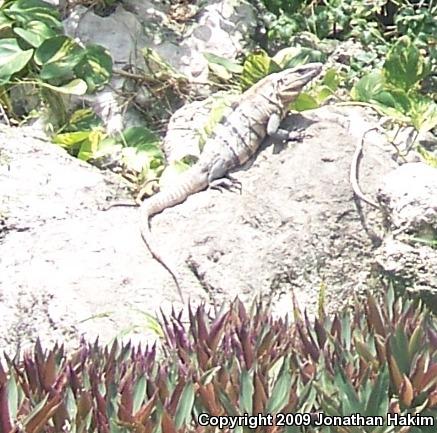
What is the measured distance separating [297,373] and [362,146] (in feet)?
8.21

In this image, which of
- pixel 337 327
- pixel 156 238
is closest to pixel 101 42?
pixel 156 238

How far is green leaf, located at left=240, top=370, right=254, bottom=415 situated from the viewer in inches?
108

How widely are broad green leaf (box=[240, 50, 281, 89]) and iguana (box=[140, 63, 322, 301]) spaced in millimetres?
390

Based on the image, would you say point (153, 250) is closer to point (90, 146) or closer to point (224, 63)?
point (90, 146)

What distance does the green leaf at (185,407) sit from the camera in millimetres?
2725

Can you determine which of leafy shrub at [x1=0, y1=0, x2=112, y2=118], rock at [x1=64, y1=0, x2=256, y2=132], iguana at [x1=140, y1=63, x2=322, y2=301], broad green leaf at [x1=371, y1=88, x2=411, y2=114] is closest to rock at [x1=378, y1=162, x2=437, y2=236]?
iguana at [x1=140, y1=63, x2=322, y2=301]

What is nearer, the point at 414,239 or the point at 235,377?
the point at 235,377

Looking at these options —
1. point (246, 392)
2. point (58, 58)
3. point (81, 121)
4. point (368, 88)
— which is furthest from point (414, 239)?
point (58, 58)

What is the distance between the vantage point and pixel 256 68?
6.68 meters

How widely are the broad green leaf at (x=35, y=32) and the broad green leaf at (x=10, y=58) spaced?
0.07 metres

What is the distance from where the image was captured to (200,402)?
9.36 ft

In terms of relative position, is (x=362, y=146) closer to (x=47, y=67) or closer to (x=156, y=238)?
(x=156, y=238)

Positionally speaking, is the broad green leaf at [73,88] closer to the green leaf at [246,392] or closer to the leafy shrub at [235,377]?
the leafy shrub at [235,377]

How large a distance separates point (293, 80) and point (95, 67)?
1.47 m
